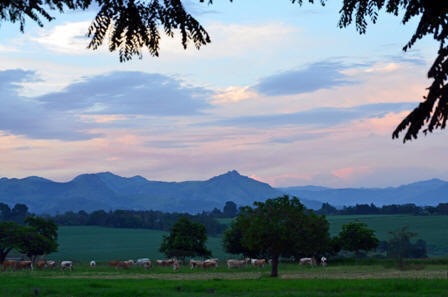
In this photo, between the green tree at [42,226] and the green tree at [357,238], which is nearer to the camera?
the green tree at [357,238]

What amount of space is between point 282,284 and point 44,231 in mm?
73309

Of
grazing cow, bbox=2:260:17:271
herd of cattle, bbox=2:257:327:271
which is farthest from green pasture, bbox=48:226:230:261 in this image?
grazing cow, bbox=2:260:17:271

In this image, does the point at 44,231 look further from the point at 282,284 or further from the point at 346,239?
the point at 282,284

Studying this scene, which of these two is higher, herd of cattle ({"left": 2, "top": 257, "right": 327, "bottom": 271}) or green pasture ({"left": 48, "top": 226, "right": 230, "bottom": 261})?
herd of cattle ({"left": 2, "top": 257, "right": 327, "bottom": 271})

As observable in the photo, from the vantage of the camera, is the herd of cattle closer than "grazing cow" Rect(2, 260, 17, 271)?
No

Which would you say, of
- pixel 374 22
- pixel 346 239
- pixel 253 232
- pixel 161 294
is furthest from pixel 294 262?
pixel 374 22

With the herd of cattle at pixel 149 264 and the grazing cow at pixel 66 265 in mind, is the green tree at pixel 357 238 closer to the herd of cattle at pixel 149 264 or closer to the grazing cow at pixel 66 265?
the herd of cattle at pixel 149 264

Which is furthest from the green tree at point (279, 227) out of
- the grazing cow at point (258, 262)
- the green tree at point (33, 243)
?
the green tree at point (33, 243)

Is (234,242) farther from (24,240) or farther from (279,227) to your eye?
(279,227)

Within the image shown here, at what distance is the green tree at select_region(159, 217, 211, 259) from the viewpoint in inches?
3979

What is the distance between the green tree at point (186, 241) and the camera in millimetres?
101062

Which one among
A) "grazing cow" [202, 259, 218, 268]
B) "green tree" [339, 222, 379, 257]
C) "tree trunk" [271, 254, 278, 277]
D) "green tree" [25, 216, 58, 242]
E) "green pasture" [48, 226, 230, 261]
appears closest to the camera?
"tree trunk" [271, 254, 278, 277]

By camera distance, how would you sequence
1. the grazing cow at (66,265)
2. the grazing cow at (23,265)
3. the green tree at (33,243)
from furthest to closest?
the green tree at (33,243), the grazing cow at (66,265), the grazing cow at (23,265)

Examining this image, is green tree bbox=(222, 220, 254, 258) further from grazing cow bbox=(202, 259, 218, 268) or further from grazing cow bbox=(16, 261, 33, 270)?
grazing cow bbox=(16, 261, 33, 270)
